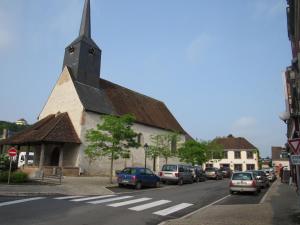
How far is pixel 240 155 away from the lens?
65.8 m

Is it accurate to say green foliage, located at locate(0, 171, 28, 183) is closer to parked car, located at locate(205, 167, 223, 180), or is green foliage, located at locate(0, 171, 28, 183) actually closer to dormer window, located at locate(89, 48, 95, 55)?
dormer window, located at locate(89, 48, 95, 55)

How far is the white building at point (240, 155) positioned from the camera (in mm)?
64688

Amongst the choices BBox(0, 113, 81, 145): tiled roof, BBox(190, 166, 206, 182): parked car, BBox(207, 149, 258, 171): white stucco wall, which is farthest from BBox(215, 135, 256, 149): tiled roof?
BBox(0, 113, 81, 145): tiled roof

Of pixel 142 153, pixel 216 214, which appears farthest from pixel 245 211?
pixel 142 153

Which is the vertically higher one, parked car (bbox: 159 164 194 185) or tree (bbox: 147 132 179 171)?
tree (bbox: 147 132 179 171)

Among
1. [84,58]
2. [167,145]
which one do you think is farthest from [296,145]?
[84,58]

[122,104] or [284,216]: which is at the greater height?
[122,104]

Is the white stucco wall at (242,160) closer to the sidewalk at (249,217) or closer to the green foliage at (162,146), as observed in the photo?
the green foliage at (162,146)

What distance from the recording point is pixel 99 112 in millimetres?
31844

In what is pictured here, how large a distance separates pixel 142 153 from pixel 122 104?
6463 millimetres

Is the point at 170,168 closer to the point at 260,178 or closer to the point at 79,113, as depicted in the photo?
the point at 260,178

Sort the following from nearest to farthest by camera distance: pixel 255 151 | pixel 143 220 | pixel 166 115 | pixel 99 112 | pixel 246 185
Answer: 1. pixel 143 220
2. pixel 246 185
3. pixel 99 112
4. pixel 166 115
5. pixel 255 151

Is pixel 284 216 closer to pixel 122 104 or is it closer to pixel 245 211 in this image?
pixel 245 211

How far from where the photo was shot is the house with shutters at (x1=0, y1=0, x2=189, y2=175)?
2888cm
